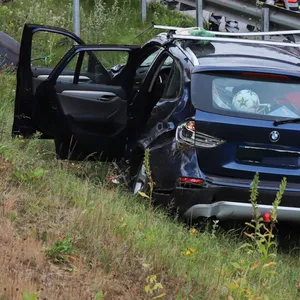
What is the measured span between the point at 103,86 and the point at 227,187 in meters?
2.56

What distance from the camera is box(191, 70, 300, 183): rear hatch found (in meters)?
5.50

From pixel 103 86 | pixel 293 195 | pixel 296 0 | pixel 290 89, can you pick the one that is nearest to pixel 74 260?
pixel 293 195

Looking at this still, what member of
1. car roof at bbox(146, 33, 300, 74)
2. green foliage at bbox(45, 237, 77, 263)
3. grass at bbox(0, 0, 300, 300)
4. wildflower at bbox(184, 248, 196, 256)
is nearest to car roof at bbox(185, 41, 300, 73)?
car roof at bbox(146, 33, 300, 74)

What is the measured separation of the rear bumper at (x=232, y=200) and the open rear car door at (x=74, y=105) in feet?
5.96

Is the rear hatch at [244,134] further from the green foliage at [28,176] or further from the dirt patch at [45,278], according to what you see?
the dirt patch at [45,278]

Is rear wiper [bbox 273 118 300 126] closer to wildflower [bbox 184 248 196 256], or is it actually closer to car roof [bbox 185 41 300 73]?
car roof [bbox 185 41 300 73]

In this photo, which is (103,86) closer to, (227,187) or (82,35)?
(227,187)

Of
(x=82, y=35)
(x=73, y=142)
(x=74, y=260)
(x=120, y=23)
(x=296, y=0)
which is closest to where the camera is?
(x=74, y=260)

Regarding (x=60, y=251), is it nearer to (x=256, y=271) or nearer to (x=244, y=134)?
(x=256, y=271)

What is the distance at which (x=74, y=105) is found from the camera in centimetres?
734

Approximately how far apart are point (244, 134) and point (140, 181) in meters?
1.38

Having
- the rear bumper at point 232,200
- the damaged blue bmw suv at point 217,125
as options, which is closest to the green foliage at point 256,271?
the rear bumper at point 232,200

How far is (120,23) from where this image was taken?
14.5m

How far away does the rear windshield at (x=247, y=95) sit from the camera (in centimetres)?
562
